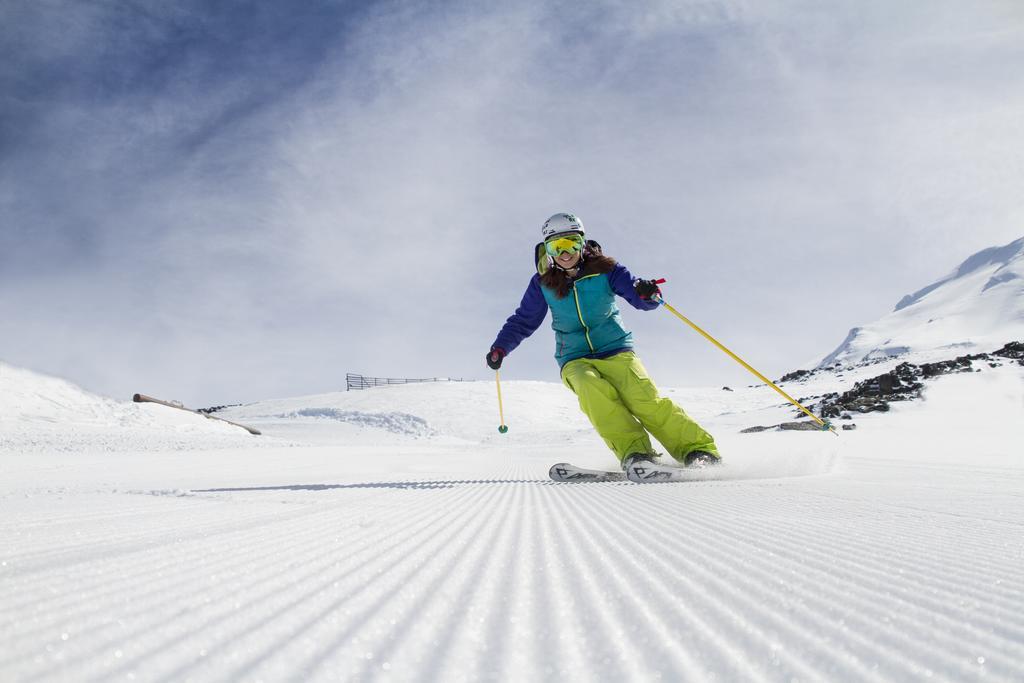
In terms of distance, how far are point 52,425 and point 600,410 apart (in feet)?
28.6

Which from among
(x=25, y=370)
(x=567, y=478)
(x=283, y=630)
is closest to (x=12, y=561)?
(x=283, y=630)

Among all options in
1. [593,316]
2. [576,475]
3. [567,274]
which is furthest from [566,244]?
[576,475]

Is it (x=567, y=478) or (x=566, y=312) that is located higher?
(x=566, y=312)

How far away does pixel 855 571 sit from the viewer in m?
0.82

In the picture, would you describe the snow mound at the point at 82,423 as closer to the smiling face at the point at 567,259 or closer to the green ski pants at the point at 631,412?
the smiling face at the point at 567,259

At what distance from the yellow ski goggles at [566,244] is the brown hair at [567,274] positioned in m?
0.11

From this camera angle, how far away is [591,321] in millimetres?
3875

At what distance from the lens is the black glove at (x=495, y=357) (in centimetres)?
429

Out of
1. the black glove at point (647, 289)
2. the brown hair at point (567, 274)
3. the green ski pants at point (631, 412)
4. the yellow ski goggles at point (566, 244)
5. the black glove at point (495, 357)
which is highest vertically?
the yellow ski goggles at point (566, 244)

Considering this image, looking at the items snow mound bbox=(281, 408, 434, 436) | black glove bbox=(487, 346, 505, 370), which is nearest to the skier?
black glove bbox=(487, 346, 505, 370)

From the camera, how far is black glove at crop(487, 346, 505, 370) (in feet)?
14.1

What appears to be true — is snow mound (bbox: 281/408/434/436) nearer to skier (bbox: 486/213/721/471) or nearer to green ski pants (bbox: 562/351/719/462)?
skier (bbox: 486/213/721/471)

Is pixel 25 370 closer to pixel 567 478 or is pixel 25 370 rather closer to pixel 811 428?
pixel 567 478

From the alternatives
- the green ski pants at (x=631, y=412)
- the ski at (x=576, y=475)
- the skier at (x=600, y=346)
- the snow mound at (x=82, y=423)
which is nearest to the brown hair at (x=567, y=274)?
the skier at (x=600, y=346)
